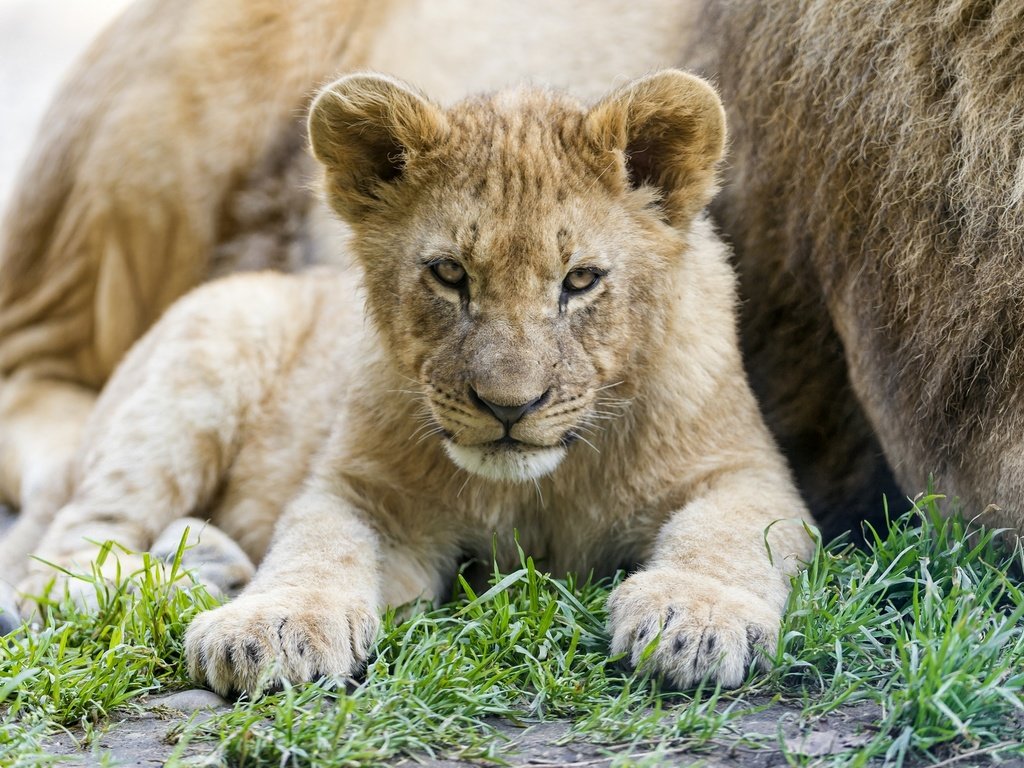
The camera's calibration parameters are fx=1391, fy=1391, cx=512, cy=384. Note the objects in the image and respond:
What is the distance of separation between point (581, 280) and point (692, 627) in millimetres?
871

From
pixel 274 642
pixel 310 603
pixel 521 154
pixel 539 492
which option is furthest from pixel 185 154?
pixel 274 642

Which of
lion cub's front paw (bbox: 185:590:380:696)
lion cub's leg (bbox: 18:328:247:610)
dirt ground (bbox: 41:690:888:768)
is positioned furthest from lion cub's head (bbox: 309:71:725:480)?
lion cub's leg (bbox: 18:328:247:610)

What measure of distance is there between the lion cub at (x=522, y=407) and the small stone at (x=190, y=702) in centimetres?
3

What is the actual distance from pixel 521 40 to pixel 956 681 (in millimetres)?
3401

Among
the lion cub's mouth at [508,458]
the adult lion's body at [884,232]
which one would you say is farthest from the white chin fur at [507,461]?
the adult lion's body at [884,232]

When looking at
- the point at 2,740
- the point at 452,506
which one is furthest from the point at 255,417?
the point at 2,740

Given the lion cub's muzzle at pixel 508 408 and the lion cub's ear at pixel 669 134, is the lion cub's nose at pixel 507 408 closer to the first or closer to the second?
the lion cub's muzzle at pixel 508 408

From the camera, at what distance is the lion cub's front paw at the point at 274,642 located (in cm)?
292

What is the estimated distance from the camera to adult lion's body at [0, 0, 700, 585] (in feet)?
18.2

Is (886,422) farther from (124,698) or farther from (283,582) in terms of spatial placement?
(124,698)

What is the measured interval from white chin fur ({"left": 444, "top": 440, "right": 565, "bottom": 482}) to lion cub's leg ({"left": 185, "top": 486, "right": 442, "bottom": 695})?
397mm

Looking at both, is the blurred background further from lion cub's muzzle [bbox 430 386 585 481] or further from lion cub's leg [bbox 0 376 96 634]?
lion cub's muzzle [bbox 430 386 585 481]

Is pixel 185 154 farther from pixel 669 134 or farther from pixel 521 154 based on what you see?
pixel 669 134

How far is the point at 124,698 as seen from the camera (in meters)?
2.97
